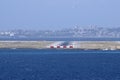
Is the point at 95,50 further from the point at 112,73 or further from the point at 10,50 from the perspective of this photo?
the point at 112,73

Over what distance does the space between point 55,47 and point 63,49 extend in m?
1.87

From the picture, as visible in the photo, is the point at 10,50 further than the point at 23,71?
Yes

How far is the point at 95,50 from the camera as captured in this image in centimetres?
12769

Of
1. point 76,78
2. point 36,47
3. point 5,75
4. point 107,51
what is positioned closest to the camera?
point 76,78

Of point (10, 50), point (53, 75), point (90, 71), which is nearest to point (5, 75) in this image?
point (53, 75)

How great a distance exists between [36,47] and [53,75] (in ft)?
239

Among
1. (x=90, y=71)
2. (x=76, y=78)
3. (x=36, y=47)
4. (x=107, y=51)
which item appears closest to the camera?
(x=76, y=78)

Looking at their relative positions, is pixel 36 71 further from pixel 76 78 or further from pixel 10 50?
pixel 10 50

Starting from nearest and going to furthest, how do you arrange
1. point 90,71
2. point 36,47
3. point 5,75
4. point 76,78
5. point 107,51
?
1. point 76,78
2. point 5,75
3. point 90,71
4. point 107,51
5. point 36,47

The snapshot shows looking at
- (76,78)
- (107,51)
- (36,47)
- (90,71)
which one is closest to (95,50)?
(107,51)

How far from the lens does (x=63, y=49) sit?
129625mm

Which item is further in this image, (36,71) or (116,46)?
(116,46)

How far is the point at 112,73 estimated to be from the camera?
64625mm

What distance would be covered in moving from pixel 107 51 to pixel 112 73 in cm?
6187
